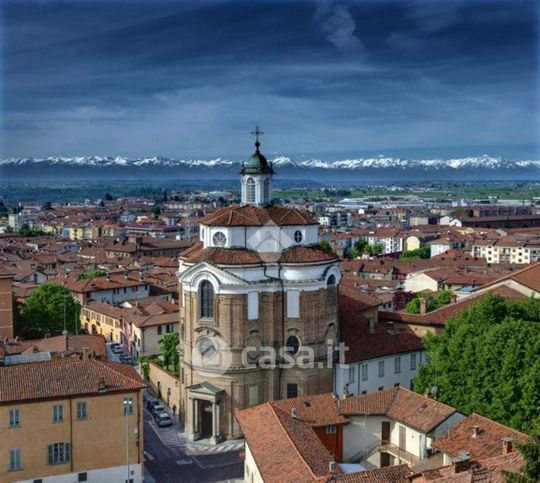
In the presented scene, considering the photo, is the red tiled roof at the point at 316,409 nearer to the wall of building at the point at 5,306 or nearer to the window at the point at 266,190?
the window at the point at 266,190

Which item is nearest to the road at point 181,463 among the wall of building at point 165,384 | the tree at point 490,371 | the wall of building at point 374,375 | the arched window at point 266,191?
the wall of building at point 165,384

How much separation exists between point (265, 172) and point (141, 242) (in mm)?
85014

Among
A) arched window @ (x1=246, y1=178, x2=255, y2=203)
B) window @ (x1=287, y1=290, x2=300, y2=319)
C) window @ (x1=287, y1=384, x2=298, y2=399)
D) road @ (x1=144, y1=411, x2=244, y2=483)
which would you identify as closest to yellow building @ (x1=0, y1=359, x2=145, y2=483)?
road @ (x1=144, y1=411, x2=244, y2=483)

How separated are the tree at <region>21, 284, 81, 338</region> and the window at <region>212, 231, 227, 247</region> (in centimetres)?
2302

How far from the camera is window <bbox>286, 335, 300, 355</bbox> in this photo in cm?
4241

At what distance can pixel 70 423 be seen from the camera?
32.6m

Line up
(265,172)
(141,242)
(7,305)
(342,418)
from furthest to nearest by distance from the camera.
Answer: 1. (141,242)
2. (7,305)
3. (265,172)
4. (342,418)

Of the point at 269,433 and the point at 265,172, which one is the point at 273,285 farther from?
the point at 269,433

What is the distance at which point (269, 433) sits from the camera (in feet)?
101

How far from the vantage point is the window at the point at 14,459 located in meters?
31.8

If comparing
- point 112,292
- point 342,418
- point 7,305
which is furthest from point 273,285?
point 112,292

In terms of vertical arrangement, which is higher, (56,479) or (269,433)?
(269,433)

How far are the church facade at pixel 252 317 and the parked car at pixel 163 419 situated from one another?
52.9 inches

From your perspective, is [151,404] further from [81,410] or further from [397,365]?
[397,365]
